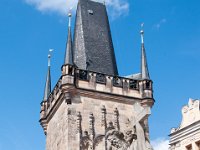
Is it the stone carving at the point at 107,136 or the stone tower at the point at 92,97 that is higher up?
the stone tower at the point at 92,97

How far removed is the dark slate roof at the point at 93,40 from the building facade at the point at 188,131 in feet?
33.6

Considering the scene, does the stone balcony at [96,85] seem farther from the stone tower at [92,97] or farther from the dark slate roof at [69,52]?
the dark slate roof at [69,52]

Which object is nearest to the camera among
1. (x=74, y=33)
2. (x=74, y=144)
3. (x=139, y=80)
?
(x=74, y=144)

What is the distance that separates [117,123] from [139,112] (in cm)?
815

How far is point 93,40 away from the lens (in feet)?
86.2

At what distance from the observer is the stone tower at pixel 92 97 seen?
895 inches

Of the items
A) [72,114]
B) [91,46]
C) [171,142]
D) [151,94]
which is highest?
[91,46]

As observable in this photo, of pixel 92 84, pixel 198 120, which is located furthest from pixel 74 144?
pixel 198 120

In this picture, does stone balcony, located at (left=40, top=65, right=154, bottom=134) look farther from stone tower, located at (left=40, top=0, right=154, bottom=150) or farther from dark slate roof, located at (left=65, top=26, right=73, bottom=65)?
dark slate roof, located at (left=65, top=26, right=73, bottom=65)

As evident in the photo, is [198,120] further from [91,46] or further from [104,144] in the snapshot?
[91,46]

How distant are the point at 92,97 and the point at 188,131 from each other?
9454 mm

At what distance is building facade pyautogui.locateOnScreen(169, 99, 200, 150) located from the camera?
14438mm

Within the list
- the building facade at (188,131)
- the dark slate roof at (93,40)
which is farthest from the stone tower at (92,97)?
the building facade at (188,131)

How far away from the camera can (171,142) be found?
15.4 m
